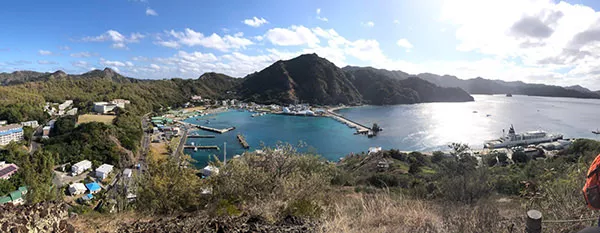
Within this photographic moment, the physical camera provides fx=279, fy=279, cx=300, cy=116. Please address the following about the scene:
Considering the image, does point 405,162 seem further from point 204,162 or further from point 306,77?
point 306,77

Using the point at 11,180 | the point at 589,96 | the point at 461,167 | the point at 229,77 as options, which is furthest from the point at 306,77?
the point at 589,96

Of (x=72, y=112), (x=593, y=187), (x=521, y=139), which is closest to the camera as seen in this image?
(x=593, y=187)

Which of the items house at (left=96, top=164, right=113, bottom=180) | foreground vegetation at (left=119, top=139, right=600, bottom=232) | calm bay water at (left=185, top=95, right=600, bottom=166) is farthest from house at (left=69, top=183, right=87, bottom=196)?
foreground vegetation at (left=119, top=139, right=600, bottom=232)

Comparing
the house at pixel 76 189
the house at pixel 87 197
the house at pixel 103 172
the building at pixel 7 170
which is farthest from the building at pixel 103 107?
the house at pixel 87 197

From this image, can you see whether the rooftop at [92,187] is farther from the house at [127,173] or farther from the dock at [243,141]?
the dock at [243,141]

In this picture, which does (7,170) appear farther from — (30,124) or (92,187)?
(30,124)

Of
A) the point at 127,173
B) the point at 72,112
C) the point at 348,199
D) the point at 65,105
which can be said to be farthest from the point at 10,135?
the point at 348,199
